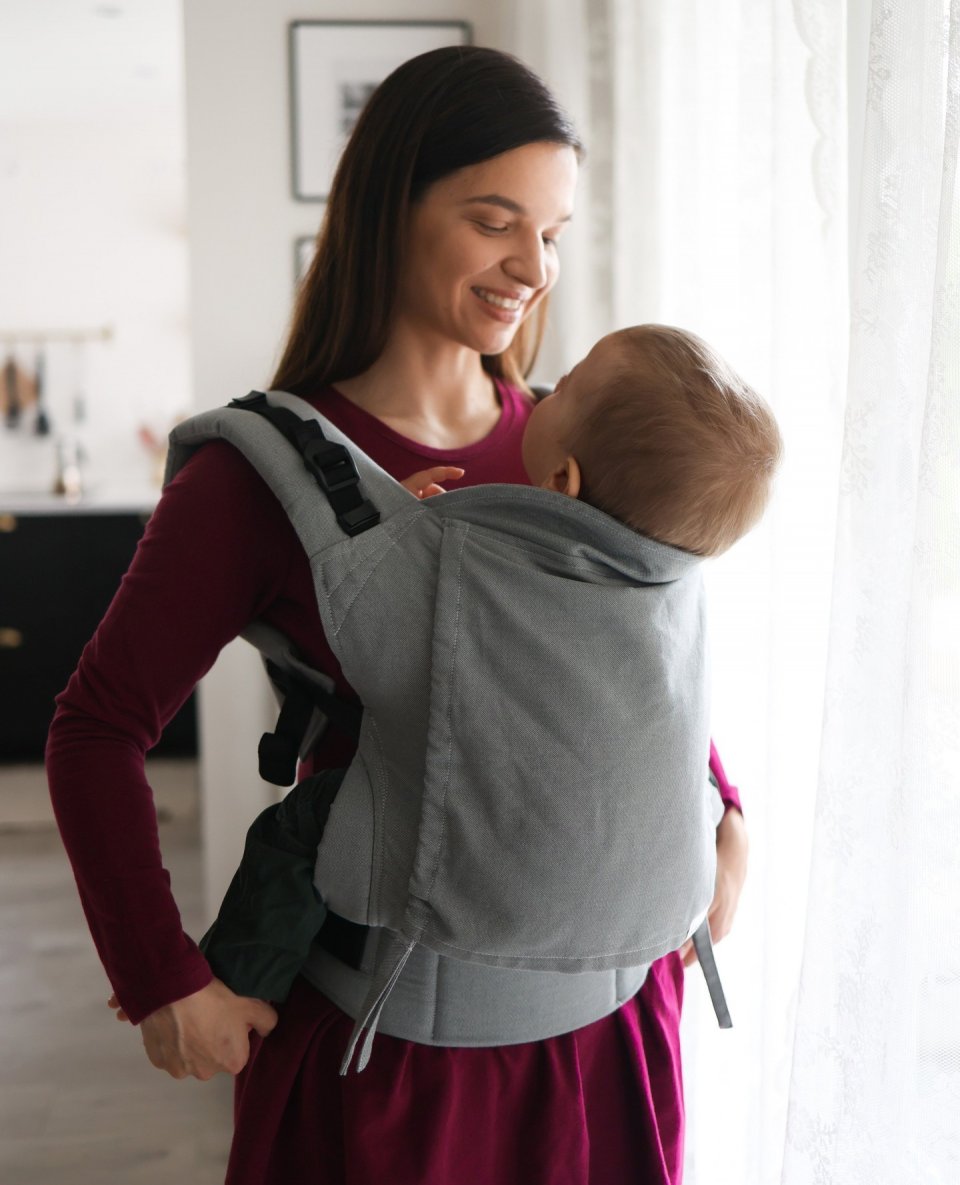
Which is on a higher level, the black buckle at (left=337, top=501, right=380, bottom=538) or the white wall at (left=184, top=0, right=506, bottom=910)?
the white wall at (left=184, top=0, right=506, bottom=910)

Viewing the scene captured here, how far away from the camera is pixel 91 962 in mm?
3021

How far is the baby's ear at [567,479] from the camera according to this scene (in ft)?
2.88

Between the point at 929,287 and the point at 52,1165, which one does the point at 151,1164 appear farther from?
the point at 929,287

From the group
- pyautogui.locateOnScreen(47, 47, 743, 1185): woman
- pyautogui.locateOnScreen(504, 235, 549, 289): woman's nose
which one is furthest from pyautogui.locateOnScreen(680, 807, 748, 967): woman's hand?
pyautogui.locateOnScreen(504, 235, 549, 289): woman's nose

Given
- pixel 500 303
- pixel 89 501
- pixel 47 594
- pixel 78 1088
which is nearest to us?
pixel 500 303

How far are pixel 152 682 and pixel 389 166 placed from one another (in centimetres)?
51

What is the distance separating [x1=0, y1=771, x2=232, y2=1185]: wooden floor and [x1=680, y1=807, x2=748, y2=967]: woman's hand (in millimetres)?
1503

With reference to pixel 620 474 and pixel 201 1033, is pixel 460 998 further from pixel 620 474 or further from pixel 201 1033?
pixel 620 474

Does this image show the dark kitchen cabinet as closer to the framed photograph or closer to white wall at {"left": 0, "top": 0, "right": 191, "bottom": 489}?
white wall at {"left": 0, "top": 0, "right": 191, "bottom": 489}

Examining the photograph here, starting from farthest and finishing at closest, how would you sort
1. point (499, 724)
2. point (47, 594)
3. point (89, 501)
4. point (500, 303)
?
point (89, 501) → point (47, 594) → point (500, 303) → point (499, 724)

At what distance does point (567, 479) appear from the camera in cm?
90

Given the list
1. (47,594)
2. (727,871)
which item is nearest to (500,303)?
(727,871)

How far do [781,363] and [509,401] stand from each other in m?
0.28

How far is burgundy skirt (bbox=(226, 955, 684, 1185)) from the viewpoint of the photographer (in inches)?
35.8
